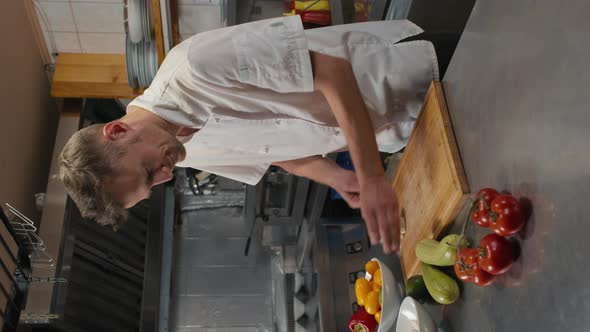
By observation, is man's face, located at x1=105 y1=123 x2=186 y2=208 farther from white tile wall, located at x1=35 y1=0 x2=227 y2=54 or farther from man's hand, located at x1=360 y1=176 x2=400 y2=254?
white tile wall, located at x1=35 y1=0 x2=227 y2=54

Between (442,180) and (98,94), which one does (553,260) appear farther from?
(98,94)

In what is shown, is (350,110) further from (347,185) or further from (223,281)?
(223,281)

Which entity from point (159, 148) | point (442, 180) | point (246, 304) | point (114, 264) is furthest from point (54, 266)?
point (442, 180)

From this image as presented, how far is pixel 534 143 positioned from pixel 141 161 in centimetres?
67

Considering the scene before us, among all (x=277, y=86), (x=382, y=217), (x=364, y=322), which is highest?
(x=277, y=86)

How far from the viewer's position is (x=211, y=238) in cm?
323

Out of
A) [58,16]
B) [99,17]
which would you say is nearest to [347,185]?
[99,17]

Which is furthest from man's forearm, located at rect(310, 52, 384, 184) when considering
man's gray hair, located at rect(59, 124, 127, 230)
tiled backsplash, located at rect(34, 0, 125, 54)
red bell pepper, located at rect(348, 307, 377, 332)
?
tiled backsplash, located at rect(34, 0, 125, 54)

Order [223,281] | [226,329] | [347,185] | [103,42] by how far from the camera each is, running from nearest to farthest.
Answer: [347,185] → [103,42] → [226,329] → [223,281]

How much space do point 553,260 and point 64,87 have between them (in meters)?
2.41

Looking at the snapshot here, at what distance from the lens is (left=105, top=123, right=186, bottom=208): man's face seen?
3.45 ft

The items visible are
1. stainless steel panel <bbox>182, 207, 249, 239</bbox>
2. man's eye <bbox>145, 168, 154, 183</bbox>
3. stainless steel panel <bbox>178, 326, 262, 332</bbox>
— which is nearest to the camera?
man's eye <bbox>145, 168, 154, 183</bbox>

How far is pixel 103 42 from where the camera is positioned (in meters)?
2.70

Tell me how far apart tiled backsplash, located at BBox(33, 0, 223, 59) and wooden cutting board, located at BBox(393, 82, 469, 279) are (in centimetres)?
162
